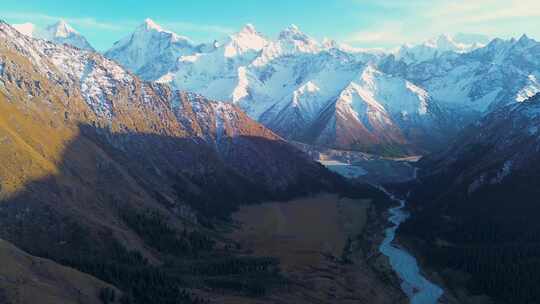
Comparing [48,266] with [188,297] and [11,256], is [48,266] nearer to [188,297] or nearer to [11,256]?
[11,256]

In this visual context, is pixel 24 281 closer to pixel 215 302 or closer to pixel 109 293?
pixel 109 293

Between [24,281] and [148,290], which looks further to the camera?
[148,290]

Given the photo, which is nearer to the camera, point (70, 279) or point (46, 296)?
point (46, 296)

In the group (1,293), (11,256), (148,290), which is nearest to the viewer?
(1,293)

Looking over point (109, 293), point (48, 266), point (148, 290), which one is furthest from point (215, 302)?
point (48, 266)

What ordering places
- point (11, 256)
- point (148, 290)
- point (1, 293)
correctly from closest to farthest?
point (1, 293)
point (11, 256)
point (148, 290)

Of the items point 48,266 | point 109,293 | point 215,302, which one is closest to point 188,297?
point 215,302

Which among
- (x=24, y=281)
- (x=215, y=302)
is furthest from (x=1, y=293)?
(x=215, y=302)
